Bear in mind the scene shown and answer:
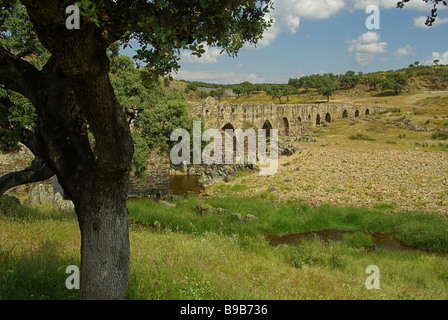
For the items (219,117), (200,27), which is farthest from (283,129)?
(200,27)

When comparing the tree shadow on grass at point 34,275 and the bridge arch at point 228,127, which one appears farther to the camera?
the bridge arch at point 228,127

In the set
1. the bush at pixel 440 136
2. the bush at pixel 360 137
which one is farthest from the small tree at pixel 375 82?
the bush at pixel 360 137

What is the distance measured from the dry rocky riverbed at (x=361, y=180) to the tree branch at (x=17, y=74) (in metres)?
14.6

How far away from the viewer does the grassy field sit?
16.5 feet

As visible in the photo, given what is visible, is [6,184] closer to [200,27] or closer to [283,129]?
[200,27]

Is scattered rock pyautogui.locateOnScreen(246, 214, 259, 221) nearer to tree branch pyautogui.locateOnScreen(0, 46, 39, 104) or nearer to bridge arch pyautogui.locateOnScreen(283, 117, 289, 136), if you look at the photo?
tree branch pyautogui.locateOnScreen(0, 46, 39, 104)

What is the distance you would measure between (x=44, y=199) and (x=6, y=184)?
7424 mm

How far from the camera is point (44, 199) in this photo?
47.8 ft

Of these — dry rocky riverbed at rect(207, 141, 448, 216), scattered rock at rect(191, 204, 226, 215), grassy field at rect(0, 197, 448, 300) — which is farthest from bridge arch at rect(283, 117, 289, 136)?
scattered rock at rect(191, 204, 226, 215)

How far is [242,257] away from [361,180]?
1368cm

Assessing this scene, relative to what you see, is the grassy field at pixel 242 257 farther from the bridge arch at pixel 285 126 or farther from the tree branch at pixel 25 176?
the bridge arch at pixel 285 126

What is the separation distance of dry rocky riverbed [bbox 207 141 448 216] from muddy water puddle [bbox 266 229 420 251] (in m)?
3.00

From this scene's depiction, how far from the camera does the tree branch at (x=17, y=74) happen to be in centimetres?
382

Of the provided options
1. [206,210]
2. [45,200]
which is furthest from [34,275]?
[45,200]
